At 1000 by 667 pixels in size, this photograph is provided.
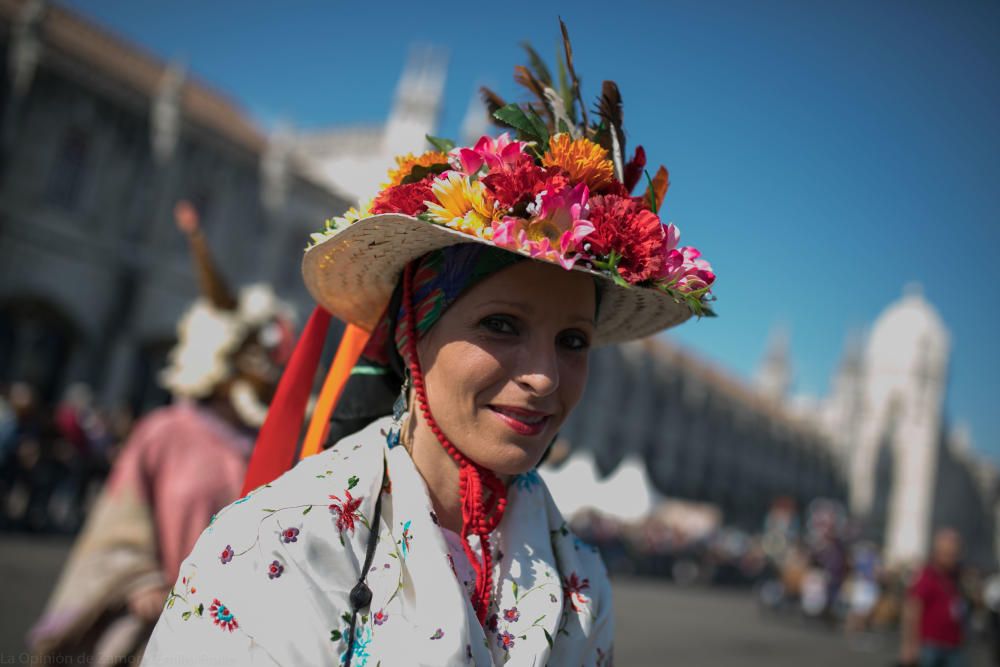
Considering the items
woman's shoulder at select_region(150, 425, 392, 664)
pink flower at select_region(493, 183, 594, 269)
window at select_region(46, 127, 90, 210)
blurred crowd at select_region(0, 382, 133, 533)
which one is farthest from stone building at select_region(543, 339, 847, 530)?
woman's shoulder at select_region(150, 425, 392, 664)

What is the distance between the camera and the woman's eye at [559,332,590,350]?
1.77 metres

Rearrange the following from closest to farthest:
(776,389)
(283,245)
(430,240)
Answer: (430,240) → (283,245) → (776,389)

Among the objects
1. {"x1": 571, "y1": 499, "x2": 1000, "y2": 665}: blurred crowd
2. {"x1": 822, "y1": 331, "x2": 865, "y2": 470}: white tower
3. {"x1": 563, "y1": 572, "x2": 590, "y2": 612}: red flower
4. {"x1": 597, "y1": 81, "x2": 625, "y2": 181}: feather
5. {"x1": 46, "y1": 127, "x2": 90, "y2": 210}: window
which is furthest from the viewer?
{"x1": 822, "y1": 331, "x2": 865, "y2": 470}: white tower

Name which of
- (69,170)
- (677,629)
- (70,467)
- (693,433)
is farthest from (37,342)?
(693,433)

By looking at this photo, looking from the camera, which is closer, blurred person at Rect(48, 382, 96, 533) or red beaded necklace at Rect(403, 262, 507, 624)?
red beaded necklace at Rect(403, 262, 507, 624)

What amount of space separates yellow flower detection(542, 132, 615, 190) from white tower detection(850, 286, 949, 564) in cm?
8078

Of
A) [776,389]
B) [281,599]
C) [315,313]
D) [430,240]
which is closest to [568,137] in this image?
[430,240]

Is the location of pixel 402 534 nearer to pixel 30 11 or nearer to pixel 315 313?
pixel 315 313

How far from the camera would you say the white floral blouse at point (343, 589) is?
54.0 inches

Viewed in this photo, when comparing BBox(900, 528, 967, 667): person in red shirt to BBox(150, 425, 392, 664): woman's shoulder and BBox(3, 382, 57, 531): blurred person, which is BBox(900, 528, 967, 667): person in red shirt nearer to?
BBox(150, 425, 392, 664): woman's shoulder

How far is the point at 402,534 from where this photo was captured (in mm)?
1549

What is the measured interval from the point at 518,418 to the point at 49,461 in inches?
463

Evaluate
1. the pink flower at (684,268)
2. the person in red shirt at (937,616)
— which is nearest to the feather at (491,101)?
the pink flower at (684,268)

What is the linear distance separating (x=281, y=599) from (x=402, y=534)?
0.82 feet
